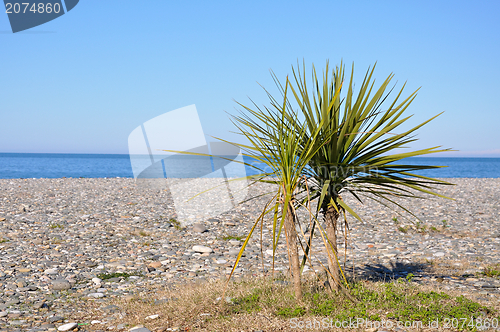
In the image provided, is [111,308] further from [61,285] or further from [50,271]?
[50,271]

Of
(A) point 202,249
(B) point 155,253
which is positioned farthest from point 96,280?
(A) point 202,249

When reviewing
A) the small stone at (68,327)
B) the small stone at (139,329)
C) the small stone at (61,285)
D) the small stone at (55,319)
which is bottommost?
the small stone at (139,329)

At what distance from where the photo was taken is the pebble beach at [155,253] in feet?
17.4

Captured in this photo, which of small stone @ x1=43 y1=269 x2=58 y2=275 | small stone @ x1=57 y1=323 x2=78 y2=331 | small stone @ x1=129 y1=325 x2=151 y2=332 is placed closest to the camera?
small stone @ x1=129 y1=325 x2=151 y2=332

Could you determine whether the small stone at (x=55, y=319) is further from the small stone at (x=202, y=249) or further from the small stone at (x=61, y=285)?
the small stone at (x=202, y=249)

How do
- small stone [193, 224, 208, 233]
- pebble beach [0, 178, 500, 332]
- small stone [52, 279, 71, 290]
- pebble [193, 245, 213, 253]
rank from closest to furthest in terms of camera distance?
pebble beach [0, 178, 500, 332], small stone [52, 279, 71, 290], pebble [193, 245, 213, 253], small stone [193, 224, 208, 233]

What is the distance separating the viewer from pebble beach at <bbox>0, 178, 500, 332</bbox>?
17.4ft

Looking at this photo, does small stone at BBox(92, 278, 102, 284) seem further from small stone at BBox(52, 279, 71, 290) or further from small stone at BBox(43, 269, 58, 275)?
small stone at BBox(43, 269, 58, 275)

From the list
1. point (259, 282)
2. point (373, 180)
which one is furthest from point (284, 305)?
point (373, 180)

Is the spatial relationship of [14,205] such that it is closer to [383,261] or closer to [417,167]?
[383,261]

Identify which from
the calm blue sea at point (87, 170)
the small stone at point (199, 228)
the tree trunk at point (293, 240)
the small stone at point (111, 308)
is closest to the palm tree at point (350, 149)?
the tree trunk at point (293, 240)

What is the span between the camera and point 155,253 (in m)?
7.98

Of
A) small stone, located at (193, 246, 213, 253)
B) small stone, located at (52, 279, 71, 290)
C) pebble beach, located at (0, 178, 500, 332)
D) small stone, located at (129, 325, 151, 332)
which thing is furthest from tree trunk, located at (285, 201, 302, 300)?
small stone, located at (193, 246, 213, 253)

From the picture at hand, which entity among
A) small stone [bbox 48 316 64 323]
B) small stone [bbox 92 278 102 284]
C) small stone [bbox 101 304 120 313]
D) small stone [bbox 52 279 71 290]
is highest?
small stone [bbox 52 279 71 290]
